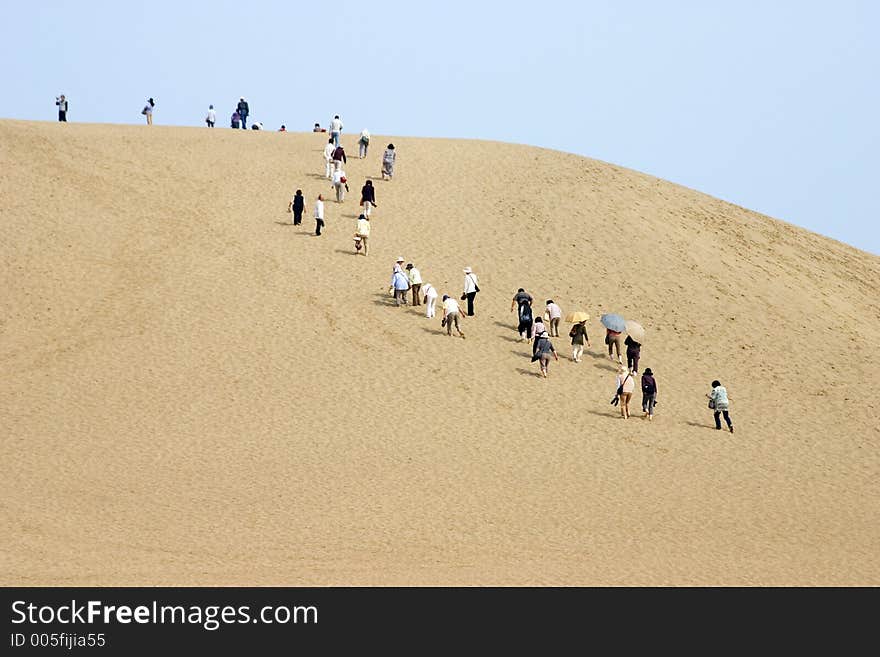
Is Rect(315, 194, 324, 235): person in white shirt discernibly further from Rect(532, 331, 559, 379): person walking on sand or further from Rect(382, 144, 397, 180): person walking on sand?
Rect(532, 331, 559, 379): person walking on sand

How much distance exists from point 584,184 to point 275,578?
31.6 m

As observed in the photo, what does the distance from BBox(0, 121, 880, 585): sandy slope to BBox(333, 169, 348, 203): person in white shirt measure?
3.34ft

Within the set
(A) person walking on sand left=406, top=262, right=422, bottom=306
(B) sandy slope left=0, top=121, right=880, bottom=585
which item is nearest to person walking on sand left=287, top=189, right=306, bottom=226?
(B) sandy slope left=0, top=121, right=880, bottom=585

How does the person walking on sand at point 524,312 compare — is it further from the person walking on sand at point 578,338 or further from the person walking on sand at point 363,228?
the person walking on sand at point 363,228

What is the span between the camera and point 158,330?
3097cm

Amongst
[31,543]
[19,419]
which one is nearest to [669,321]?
[19,419]

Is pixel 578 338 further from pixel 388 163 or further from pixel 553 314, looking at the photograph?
pixel 388 163

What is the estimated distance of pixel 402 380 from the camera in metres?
29.3

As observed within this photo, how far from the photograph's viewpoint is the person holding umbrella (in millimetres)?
31203

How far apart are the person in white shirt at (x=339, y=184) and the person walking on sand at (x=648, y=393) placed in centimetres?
1571

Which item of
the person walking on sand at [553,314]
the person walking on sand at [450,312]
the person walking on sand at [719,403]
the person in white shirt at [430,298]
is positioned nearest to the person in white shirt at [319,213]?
the person in white shirt at [430,298]

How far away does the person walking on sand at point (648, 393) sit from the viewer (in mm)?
28188

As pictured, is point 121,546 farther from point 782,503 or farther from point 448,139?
point 448,139

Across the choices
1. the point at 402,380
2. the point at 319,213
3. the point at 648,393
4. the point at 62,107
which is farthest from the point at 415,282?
the point at 62,107
